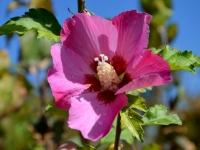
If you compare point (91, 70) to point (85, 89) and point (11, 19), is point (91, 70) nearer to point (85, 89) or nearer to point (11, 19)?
point (85, 89)

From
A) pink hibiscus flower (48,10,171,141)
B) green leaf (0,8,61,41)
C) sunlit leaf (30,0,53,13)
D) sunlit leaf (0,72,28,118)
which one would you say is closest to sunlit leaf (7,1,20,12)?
sunlit leaf (30,0,53,13)

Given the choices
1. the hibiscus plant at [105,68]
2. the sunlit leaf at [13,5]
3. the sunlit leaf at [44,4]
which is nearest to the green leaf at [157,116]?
the hibiscus plant at [105,68]

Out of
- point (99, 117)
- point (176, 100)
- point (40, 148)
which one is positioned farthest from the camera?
point (176, 100)

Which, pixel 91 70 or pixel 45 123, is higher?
pixel 91 70

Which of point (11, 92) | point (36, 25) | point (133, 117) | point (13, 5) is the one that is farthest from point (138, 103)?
point (13, 5)

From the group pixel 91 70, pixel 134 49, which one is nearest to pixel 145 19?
pixel 134 49

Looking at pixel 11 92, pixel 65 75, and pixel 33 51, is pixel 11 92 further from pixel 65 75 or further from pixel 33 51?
pixel 65 75

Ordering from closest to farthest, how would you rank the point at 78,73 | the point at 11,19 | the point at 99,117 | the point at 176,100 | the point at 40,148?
the point at 99,117, the point at 78,73, the point at 11,19, the point at 40,148, the point at 176,100

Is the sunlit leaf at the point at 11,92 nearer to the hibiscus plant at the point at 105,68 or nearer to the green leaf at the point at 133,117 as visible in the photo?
the hibiscus plant at the point at 105,68
